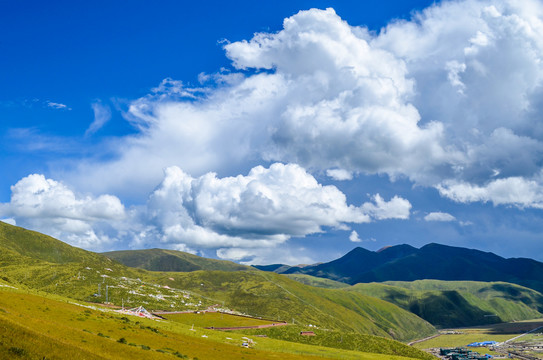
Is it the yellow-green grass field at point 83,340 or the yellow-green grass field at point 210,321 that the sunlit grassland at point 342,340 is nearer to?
the yellow-green grass field at point 210,321

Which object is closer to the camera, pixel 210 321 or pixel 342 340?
pixel 342 340

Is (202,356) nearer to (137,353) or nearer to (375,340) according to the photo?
(137,353)

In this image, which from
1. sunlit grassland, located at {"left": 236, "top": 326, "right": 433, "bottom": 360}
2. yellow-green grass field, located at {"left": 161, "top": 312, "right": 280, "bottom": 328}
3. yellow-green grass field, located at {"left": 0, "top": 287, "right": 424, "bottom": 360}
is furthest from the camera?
yellow-green grass field, located at {"left": 161, "top": 312, "right": 280, "bottom": 328}

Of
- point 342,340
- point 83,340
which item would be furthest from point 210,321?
point 83,340

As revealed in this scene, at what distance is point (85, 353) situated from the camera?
115 feet

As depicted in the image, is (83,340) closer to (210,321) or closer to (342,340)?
(342,340)

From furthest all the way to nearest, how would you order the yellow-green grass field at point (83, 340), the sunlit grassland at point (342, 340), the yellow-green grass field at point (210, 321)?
the yellow-green grass field at point (210, 321), the sunlit grassland at point (342, 340), the yellow-green grass field at point (83, 340)

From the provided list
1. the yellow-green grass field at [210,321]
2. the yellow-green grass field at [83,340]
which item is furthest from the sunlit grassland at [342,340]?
the yellow-green grass field at [83,340]

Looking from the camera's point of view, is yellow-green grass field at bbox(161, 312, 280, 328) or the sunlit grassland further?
yellow-green grass field at bbox(161, 312, 280, 328)

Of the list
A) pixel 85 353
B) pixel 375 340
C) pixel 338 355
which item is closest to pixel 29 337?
pixel 85 353

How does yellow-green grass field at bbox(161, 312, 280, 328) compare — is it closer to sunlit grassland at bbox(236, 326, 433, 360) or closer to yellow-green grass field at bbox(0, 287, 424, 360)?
sunlit grassland at bbox(236, 326, 433, 360)

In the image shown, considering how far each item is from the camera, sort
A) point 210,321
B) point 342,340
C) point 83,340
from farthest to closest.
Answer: point 210,321 → point 342,340 → point 83,340

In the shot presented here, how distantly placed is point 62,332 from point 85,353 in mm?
19911

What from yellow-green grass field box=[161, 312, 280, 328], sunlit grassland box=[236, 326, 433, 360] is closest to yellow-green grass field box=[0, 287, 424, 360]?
sunlit grassland box=[236, 326, 433, 360]
